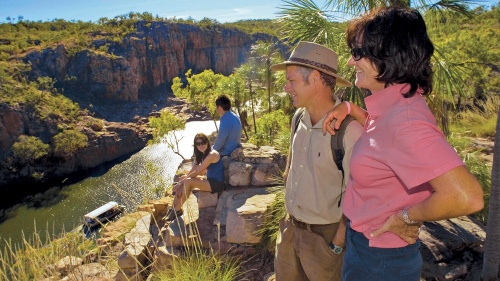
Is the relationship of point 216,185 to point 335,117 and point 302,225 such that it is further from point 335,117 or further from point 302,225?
point 335,117

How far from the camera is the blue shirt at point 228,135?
477 cm

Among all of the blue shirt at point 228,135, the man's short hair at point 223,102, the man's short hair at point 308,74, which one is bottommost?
the blue shirt at point 228,135

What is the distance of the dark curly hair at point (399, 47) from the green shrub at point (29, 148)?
3917cm

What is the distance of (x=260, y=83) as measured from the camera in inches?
689

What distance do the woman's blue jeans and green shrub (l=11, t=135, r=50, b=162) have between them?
128 feet

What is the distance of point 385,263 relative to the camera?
1.24 m

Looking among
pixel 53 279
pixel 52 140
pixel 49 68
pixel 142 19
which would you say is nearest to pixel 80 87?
pixel 49 68

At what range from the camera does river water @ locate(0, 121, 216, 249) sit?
69.0ft

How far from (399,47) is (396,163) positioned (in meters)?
0.41

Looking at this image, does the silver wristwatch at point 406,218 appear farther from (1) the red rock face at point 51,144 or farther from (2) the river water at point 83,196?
(1) the red rock face at point 51,144

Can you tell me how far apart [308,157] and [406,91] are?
33.2 inches

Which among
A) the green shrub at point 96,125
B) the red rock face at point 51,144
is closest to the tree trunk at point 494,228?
the red rock face at point 51,144

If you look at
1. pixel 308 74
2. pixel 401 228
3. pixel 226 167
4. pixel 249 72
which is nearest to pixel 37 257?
pixel 226 167

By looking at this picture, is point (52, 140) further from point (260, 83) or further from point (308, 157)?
point (308, 157)
